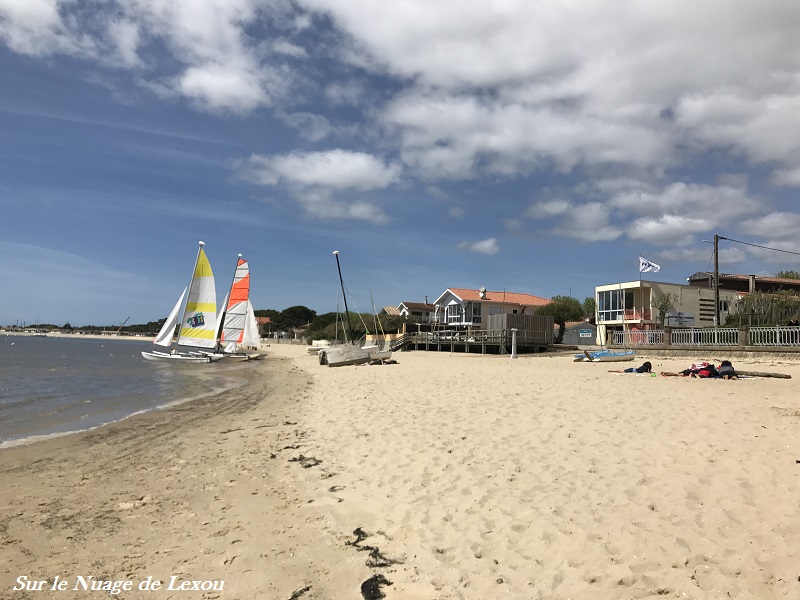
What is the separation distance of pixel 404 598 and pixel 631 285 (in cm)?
4194

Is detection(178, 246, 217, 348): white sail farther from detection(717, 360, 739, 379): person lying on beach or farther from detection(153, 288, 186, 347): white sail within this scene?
detection(717, 360, 739, 379): person lying on beach

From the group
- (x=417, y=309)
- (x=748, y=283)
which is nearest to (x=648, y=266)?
(x=748, y=283)

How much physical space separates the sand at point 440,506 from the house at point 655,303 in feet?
107

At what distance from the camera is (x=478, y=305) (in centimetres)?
5675

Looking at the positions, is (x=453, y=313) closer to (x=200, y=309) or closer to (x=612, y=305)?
(x=612, y=305)

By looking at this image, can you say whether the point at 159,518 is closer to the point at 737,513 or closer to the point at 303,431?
the point at 303,431

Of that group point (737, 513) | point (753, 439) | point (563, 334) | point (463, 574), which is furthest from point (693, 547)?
point (563, 334)

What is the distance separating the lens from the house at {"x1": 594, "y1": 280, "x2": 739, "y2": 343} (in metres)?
40.0

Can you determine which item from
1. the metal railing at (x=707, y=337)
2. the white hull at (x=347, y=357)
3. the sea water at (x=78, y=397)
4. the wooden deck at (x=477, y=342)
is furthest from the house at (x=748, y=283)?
the sea water at (x=78, y=397)

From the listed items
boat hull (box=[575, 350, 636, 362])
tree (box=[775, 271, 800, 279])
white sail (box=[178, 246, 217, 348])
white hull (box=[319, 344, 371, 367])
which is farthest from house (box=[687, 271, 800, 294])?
white sail (box=[178, 246, 217, 348])

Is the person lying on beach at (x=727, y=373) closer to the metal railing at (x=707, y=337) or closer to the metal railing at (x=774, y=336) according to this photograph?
the metal railing at (x=774, y=336)

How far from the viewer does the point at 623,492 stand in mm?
5379

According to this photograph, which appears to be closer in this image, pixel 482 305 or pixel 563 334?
pixel 563 334

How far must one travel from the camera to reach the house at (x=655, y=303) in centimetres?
4003
